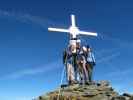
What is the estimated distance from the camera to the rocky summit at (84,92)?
50625 mm

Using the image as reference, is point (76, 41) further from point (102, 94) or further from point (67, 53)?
point (102, 94)

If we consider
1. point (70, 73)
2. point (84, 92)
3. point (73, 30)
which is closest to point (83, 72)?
point (70, 73)

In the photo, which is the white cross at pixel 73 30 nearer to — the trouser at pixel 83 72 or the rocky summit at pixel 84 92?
the trouser at pixel 83 72

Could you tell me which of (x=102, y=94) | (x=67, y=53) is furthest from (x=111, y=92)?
(x=67, y=53)

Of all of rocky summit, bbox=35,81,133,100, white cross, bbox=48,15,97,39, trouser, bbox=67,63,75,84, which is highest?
white cross, bbox=48,15,97,39

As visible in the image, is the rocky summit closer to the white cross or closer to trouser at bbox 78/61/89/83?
trouser at bbox 78/61/89/83

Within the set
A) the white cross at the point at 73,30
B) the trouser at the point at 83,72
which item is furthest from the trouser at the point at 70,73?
the white cross at the point at 73,30

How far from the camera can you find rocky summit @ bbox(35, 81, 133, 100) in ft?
166

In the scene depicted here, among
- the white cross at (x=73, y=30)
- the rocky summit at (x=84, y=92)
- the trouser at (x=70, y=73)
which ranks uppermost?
the white cross at (x=73, y=30)

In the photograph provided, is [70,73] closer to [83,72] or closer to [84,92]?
[83,72]

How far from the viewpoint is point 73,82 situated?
57469 mm

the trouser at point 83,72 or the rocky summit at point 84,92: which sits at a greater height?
the trouser at point 83,72

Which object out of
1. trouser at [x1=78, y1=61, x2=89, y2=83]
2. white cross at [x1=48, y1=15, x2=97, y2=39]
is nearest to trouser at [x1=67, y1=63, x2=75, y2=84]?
trouser at [x1=78, y1=61, x2=89, y2=83]

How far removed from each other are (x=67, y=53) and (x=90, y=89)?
334 inches
